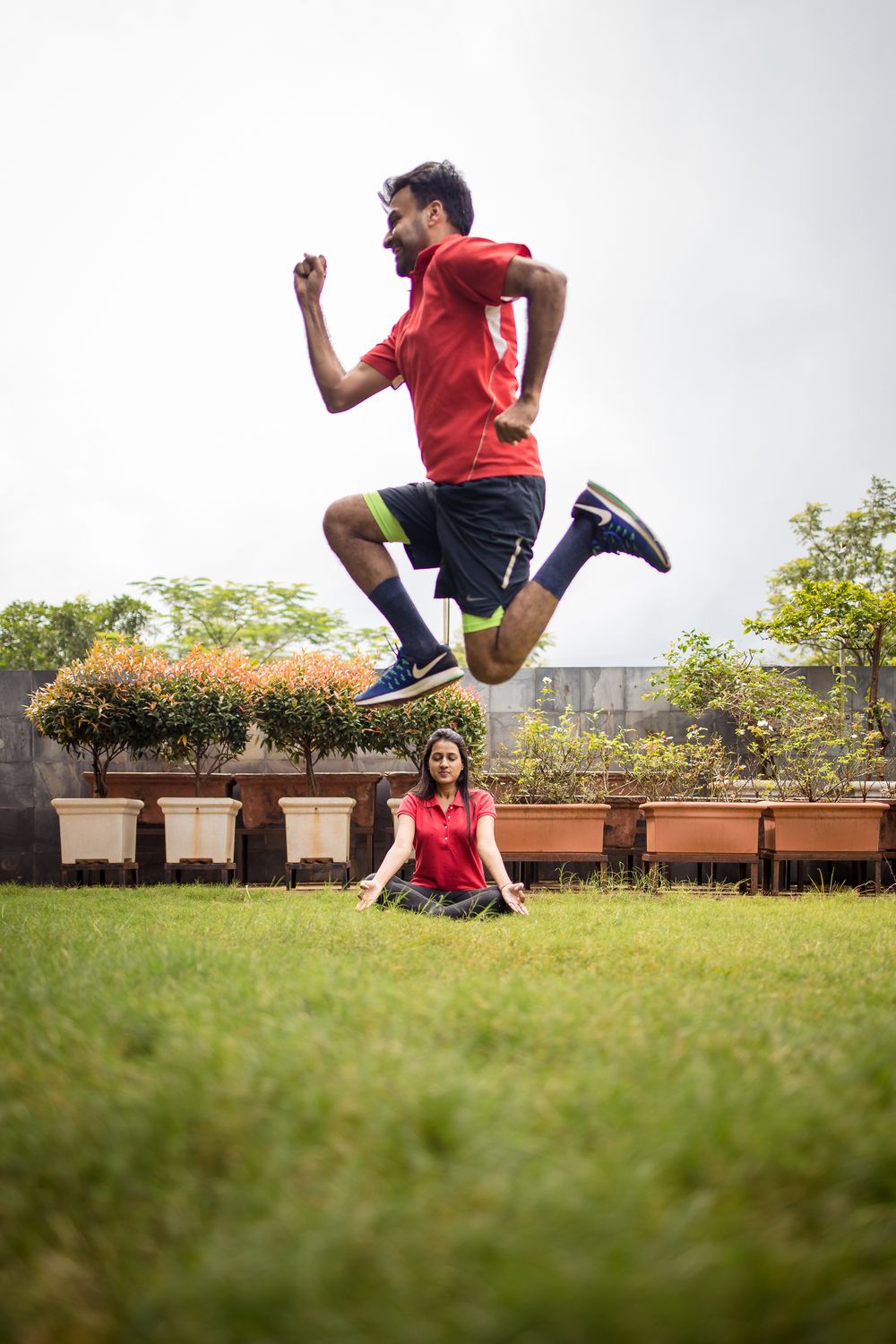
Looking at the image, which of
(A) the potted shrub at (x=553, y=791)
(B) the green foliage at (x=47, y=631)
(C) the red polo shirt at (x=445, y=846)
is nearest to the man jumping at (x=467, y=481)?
(C) the red polo shirt at (x=445, y=846)

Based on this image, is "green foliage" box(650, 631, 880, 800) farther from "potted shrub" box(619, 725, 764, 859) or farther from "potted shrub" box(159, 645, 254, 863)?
"potted shrub" box(159, 645, 254, 863)

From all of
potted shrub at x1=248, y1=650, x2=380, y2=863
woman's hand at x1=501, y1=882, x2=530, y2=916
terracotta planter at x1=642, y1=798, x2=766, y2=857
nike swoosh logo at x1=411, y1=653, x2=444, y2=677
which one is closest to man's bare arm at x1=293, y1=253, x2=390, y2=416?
nike swoosh logo at x1=411, y1=653, x2=444, y2=677

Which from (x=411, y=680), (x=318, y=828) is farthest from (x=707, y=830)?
(x=411, y=680)

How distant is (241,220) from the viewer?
14.7 feet

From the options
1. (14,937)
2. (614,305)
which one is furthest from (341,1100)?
(614,305)

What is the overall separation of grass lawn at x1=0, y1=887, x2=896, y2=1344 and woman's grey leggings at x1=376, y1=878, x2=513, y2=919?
295 centimetres

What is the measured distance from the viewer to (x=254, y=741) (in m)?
9.72

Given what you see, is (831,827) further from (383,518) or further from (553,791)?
(383,518)

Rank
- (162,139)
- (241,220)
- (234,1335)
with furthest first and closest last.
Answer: (162,139) → (241,220) → (234,1335)

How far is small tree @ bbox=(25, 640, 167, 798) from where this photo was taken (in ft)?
27.8

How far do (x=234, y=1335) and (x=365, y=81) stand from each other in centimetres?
437

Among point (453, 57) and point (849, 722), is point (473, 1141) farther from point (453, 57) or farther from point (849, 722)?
point (849, 722)

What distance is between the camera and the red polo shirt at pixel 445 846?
21.0 ft

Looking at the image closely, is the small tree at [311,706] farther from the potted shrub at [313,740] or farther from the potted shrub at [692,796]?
the potted shrub at [692,796]
